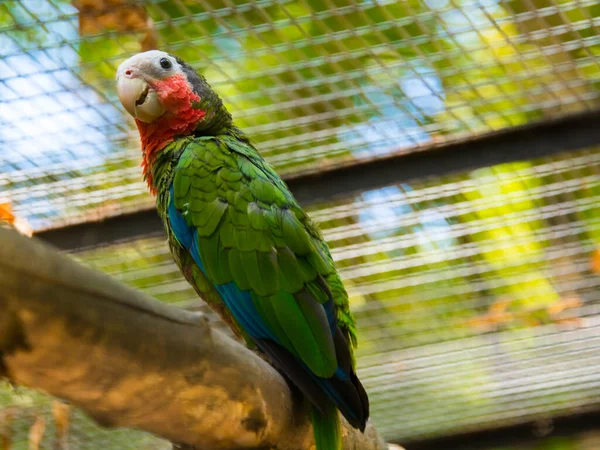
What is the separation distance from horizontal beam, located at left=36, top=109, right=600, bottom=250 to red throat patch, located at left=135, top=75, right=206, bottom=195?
35cm

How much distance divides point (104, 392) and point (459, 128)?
1.57 meters

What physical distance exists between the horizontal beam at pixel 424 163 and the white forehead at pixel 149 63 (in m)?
0.52

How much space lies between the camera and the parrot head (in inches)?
80.5

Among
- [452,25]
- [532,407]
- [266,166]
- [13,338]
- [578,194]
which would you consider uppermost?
[13,338]

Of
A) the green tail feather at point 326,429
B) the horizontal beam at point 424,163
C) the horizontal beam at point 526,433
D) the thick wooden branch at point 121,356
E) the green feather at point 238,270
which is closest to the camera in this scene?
the thick wooden branch at point 121,356

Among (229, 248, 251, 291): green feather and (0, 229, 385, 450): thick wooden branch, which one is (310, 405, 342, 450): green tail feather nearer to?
(0, 229, 385, 450): thick wooden branch

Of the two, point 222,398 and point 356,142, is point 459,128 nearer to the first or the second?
point 356,142

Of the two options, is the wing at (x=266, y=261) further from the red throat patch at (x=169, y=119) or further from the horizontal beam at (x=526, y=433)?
the horizontal beam at (x=526, y=433)

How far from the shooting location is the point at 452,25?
6.81 ft

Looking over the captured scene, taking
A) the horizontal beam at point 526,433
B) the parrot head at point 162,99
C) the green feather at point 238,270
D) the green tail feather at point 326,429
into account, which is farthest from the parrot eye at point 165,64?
the horizontal beam at point 526,433

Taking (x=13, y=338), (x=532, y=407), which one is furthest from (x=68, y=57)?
(x=532, y=407)

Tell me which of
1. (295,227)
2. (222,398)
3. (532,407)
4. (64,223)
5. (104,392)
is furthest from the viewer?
(532,407)

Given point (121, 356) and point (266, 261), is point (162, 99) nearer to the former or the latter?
point (266, 261)

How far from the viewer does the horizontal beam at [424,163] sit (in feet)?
7.04
